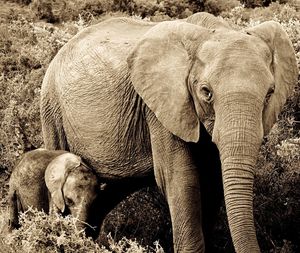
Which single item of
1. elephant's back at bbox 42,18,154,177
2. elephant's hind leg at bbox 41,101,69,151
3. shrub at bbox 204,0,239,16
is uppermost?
elephant's back at bbox 42,18,154,177

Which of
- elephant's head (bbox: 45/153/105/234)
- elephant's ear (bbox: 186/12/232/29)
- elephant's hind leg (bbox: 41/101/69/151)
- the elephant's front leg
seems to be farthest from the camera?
elephant's hind leg (bbox: 41/101/69/151)

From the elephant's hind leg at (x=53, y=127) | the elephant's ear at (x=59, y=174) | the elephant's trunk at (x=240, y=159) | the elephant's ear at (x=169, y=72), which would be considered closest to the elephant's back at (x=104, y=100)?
the elephant's hind leg at (x=53, y=127)

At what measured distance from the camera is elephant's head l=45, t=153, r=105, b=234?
22.4 ft

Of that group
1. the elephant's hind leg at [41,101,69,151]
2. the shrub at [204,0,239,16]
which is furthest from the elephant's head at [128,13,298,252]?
the shrub at [204,0,239,16]

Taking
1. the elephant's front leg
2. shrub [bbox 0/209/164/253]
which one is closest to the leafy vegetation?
shrub [bbox 0/209/164/253]

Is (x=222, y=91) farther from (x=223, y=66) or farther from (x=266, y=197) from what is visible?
(x=266, y=197)

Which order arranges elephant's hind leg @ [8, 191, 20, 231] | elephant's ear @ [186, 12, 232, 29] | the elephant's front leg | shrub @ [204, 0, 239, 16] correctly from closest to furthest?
elephant's ear @ [186, 12, 232, 29], the elephant's front leg, elephant's hind leg @ [8, 191, 20, 231], shrub @ [204, 0, 239, 16]

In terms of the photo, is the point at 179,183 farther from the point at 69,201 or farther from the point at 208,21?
the point at 208,21

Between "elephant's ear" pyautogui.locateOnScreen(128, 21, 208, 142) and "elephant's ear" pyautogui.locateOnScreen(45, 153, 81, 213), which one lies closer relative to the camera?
"elephant's ear" pyautogui.locateOnScreen(128, 21, 208, 142)

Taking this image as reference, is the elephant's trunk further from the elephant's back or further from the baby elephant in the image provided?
the baby elephant

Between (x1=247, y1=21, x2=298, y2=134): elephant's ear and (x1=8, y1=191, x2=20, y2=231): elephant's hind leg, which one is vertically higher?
(x1=247, y1=21, x2=298, y2=134): elephant's ear

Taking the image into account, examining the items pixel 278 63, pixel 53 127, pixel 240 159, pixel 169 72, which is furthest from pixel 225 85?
pixel 53 127

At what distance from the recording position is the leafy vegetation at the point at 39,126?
7.49 meters

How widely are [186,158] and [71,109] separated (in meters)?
1.55
